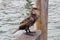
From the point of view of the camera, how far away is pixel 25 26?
157 centimetres

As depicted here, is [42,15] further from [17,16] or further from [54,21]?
[17,16]

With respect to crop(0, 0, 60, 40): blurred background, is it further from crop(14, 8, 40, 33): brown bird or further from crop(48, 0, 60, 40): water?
crop(14, 8, 40, 33): brown bird

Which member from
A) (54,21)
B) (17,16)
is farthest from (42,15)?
(17,16)

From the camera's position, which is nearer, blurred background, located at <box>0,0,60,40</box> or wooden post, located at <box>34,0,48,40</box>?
wooden post, located at <box>34,0,48,40</box>

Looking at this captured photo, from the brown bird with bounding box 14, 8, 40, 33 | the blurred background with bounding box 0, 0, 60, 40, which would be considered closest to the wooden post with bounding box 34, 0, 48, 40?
the brown bird with bounding box 14, 8, 40, 33

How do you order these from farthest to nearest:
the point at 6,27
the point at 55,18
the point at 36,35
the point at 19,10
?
the point at 19,10, the point at 55,18, the point at 6,27, the point at 36,35

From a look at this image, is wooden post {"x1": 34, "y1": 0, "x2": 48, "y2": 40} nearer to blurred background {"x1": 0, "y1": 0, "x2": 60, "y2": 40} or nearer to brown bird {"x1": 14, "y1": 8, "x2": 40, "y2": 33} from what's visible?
brown bird {"x1": 14, "y1": 8, "x2": 40, "y2": 33}

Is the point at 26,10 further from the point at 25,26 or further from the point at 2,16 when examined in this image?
the point at 25,26

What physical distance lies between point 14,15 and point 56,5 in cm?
100

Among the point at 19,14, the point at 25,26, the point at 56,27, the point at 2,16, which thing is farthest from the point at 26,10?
the point at 25,26

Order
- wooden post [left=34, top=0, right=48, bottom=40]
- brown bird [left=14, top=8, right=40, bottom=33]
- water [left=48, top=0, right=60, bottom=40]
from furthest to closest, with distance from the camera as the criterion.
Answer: water [left=48, top=0, right=60, bottom=40]
wooden post [left=34, top=0, right=48, bottom=40]
brown bird [left=14, top=8, right=40, bottom=33]

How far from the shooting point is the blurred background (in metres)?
3.99

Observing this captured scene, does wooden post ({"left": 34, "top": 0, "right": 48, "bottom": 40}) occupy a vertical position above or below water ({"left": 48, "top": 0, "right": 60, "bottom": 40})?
above

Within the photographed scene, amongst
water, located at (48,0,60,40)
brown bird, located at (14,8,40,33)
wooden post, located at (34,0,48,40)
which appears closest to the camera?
brown bird, located at (14,8,40,33)
